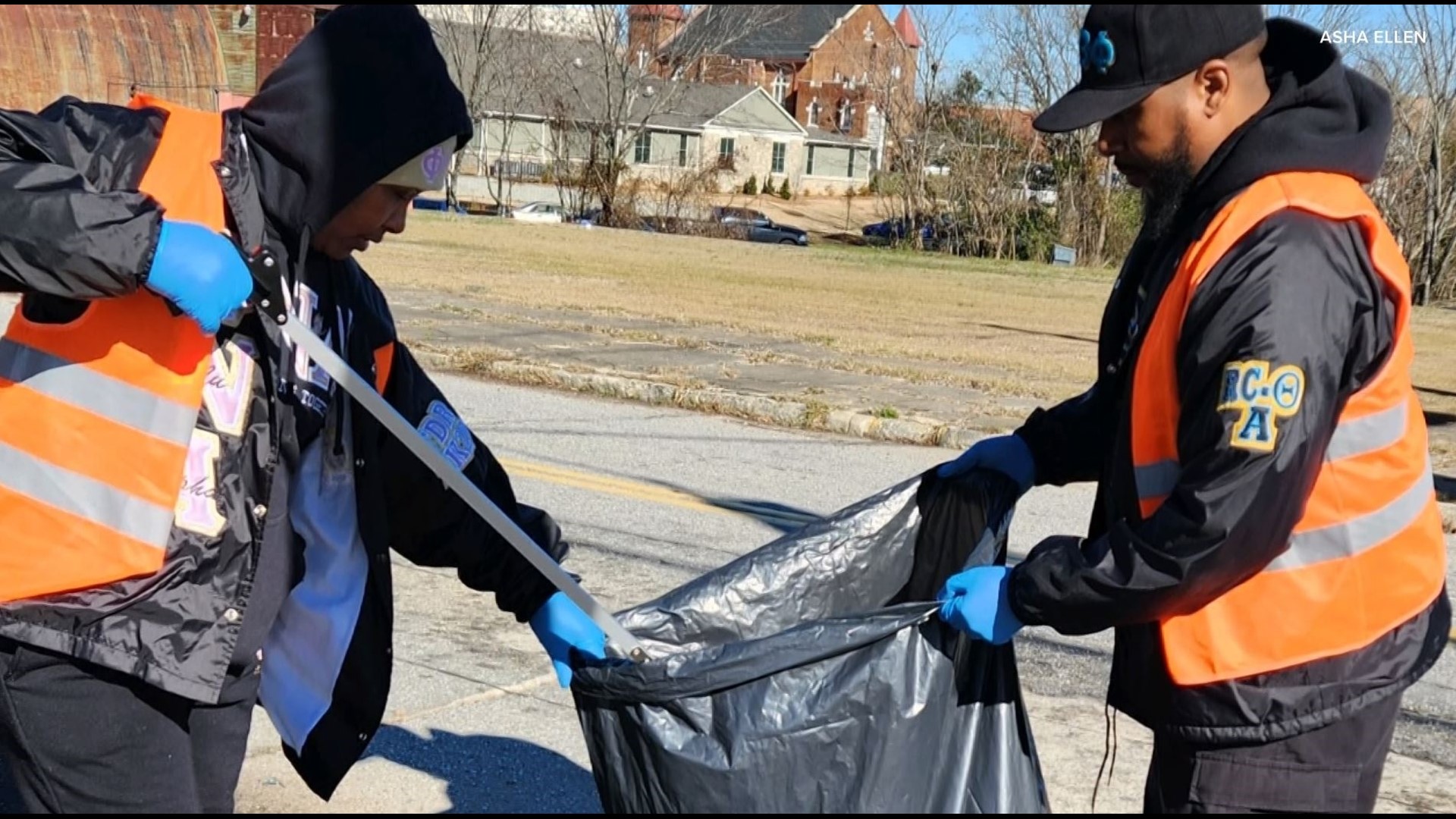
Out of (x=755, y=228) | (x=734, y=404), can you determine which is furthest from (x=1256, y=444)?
(x=755, y=228)

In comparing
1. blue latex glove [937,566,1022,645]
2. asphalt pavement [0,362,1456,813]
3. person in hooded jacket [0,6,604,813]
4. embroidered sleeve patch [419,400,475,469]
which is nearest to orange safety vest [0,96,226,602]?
person in hooded jacket [0,6,604,813]

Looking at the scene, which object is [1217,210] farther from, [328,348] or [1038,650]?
[1038,650]

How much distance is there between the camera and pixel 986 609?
8.64 ft

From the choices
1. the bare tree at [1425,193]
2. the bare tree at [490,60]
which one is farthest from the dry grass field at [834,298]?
the bare tree at [490,60]

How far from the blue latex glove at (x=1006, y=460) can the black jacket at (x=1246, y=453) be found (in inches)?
18.9

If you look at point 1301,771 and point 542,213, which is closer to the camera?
point 1301,771

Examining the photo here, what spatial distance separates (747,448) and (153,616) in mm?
6780

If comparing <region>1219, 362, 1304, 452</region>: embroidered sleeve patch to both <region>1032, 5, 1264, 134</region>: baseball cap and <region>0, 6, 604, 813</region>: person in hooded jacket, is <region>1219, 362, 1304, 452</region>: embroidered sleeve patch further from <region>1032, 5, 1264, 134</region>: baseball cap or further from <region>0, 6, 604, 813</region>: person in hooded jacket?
<region>0, 6, 604, 813</region>: person in hooded jacket

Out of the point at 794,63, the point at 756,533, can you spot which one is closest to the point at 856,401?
the point at 756,533

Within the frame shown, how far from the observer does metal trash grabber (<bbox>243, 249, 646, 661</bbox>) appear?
255 cm

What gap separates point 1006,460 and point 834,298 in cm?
1776

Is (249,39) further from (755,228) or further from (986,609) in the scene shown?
(755,228)

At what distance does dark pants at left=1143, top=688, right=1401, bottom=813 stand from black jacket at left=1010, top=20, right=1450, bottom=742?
3 centimetres

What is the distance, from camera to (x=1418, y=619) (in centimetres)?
253
